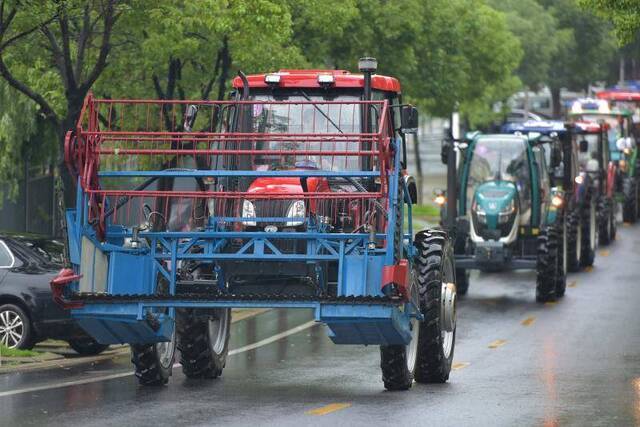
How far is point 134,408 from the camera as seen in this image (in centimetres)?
1471

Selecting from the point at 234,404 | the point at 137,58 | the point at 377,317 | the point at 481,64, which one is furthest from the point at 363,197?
the point at 481,64

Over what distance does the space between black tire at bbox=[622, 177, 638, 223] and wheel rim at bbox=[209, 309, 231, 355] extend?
27.8 m

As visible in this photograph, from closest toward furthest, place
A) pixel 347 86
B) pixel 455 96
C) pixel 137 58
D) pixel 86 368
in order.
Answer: pixel 347 86
pixel 86 368
pixel 137 58
pixel 455 96

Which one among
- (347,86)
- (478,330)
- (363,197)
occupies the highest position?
(347,86)

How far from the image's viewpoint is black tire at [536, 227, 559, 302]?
1101 inches

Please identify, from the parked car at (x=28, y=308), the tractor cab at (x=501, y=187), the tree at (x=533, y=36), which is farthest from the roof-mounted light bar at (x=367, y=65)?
the tree at (x=533, y=36)

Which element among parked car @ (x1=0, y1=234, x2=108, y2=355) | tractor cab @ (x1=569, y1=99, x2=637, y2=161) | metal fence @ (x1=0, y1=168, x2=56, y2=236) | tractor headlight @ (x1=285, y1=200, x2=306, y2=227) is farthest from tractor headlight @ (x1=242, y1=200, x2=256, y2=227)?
tractor cab @ (x1=569, y1=99, x2=637, y2=161)

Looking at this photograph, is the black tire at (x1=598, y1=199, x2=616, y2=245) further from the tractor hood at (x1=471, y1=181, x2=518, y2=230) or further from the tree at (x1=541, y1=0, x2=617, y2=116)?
the tree at (x1=541, y1=0, x2=617, y2=116)

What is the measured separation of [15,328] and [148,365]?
14.1 feet

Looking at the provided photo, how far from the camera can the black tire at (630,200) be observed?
44875 millimetres

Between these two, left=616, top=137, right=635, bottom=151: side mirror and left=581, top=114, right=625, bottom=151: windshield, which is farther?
left=581, top=114, right=625, bottom=151: windshield

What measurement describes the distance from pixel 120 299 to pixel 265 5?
1016 centimetres

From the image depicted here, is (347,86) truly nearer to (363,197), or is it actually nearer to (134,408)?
(363,197)

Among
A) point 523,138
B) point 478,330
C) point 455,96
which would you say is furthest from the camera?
point 455,96
